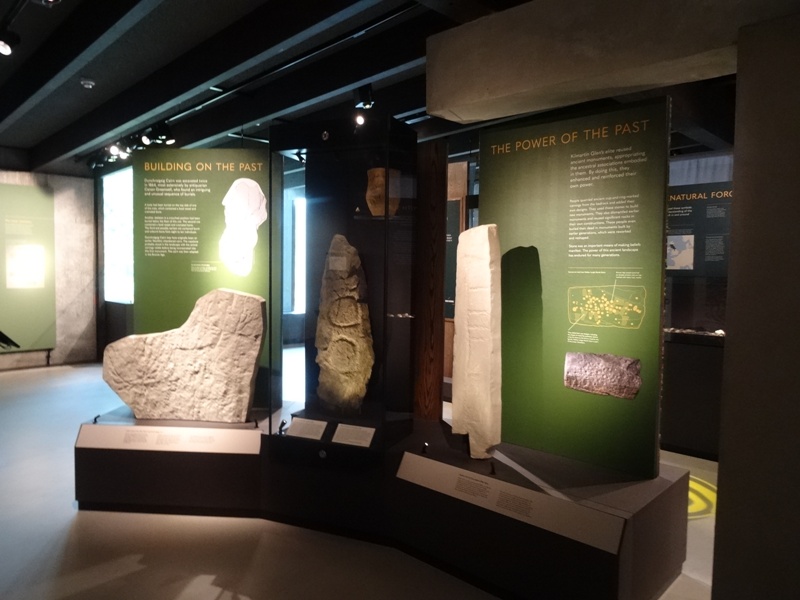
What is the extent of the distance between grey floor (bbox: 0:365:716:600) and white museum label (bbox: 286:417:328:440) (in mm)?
523

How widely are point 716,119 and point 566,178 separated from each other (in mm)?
2294

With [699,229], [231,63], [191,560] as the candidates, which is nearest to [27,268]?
[231,63]

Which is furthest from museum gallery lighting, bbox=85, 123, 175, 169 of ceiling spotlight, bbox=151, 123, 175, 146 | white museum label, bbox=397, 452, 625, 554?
white museum label, bbox=397, 452, 625, 554

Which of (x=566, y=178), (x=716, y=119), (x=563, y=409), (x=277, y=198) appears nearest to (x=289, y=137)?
(x=277, y=198)

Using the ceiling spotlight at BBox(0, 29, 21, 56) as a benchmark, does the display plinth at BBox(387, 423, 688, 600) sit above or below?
below

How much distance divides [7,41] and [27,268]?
4.49 m

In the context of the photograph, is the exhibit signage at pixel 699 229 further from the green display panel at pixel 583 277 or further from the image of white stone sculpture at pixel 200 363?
the image of white stone sculpture at pixel 200 363

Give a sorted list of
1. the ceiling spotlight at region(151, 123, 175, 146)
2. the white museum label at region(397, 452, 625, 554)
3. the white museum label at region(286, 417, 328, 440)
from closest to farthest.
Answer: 1. the white museum label at region(397, 452, 625, 554)
2. the white museum label at region(286, 417, 328, 440)
3. the ceiling spotlight at region(151, 123, 175, 146)

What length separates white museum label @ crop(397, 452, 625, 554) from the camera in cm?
208

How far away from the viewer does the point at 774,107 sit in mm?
1612

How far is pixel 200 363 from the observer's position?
3.32 m

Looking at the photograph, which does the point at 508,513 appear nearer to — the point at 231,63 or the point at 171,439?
the point at 171,439

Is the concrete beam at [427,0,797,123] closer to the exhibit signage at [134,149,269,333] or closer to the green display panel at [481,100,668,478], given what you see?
the green display panel at [481,100,668,478]

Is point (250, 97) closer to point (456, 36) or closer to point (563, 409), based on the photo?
point (456, 36)
